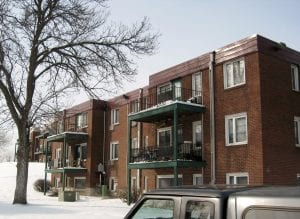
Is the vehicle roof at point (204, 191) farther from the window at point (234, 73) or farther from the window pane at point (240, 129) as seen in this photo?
the window at point (234, 73)

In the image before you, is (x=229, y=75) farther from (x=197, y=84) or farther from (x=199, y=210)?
(x=199, y=210)

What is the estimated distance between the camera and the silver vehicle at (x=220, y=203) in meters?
3.00

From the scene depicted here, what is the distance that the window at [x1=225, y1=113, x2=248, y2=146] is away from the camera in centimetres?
2212

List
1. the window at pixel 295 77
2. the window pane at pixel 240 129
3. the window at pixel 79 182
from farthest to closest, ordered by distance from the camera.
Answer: the window at pixel 79 182, the window at pixel 295 77, the window pane at pixel 240 129

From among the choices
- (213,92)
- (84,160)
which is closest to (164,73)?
(213,92)

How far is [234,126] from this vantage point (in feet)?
74.2

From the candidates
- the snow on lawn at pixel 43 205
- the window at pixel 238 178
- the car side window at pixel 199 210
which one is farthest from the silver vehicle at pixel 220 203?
the window at pixel 238 178

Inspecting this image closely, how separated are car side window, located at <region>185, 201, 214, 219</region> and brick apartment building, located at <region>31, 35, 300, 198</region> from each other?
692 inches

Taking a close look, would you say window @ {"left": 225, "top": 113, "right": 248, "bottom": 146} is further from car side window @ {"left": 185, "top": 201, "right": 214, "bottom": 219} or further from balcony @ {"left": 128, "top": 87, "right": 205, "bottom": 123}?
car side window @ {"left": 185, "top": 201, "right": 214, "bottom": 219}

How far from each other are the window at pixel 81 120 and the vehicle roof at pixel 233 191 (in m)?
35.6

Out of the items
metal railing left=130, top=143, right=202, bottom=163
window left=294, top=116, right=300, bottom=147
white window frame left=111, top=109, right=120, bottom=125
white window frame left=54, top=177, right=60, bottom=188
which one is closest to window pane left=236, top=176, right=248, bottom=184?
metal railing left=130, top=143, right=202, bottom=163

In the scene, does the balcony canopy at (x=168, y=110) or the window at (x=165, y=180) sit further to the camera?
the window at (x=165, y=180)

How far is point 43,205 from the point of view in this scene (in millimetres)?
23109

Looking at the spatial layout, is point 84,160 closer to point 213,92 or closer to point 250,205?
point 213,92
